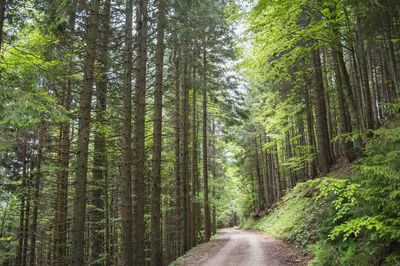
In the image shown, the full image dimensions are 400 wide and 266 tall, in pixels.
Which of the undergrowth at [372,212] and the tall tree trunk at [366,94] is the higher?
the tall tree trunk at [366,94]

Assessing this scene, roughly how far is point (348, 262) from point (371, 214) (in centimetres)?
119

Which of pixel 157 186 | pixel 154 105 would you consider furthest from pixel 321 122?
pixel 157 186

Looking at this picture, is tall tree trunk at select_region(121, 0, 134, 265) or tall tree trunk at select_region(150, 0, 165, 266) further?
tall tree trunk at select_region(150, 0, 165, 266)

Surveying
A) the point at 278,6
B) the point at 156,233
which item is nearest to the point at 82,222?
the point at 156,233

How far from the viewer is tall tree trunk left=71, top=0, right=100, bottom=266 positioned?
562 cm

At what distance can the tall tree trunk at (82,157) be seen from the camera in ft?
18.5

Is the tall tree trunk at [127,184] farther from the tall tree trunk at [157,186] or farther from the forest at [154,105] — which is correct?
the tall tree trunk at [157,186]

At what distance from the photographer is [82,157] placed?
6031 millimetres

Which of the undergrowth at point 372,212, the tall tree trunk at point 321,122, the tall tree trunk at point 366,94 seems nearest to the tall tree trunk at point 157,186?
the undergrowth at point 372,212

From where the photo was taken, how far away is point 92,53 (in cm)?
637

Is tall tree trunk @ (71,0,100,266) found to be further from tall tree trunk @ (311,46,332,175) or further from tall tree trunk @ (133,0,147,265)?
tall tree trunk @ (311,46,332,175)

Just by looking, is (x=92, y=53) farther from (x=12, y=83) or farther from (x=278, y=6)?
(x=278, y=6)

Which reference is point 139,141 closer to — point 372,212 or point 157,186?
point 157,186

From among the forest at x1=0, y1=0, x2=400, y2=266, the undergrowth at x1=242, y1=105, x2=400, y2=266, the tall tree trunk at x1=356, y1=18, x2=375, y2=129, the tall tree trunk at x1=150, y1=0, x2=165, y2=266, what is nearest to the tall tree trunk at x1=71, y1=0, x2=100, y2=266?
the forest at x1=0, y1=0, x2=400, y2=266
